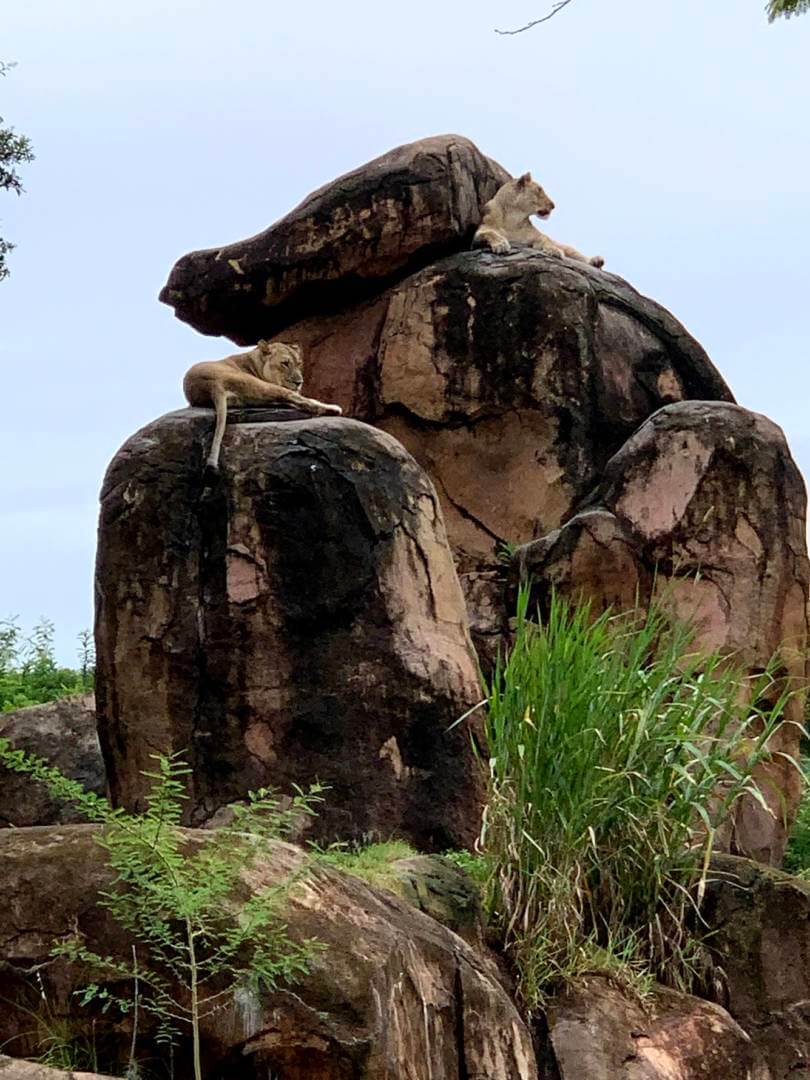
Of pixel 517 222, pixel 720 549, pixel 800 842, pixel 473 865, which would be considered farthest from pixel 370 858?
pixel 517 222

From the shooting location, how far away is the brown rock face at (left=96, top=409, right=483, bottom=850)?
340 inches

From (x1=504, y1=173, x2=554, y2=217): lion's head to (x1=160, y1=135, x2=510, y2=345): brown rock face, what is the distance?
16.5 inches

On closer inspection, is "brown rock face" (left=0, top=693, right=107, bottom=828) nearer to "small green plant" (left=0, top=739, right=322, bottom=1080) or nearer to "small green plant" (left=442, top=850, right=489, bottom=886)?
"small green plant" (left=442, top=850, right=489, bottom=886)

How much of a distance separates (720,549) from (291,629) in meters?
3.92

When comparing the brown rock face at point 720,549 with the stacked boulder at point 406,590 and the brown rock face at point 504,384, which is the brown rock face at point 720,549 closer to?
the stacked boulder at point 406,590

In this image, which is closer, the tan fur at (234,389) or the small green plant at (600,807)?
the small green plant at (600,807)

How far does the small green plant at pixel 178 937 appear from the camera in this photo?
5.21 m

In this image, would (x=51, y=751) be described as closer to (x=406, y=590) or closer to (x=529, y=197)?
(x=406, y=590)

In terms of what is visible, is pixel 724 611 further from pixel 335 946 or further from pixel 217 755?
pixel 335 946

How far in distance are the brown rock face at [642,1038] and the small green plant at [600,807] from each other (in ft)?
A: 0.47

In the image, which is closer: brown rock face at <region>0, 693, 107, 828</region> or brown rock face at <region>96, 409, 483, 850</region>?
brown rock face at <region>96, 409, 483, 850</region>

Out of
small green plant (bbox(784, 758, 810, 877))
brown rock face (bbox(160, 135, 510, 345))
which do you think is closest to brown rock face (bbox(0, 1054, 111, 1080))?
small green plant (bbox(784, 758, 810, 877))

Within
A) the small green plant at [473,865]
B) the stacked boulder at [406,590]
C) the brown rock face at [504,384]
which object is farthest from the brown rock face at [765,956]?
the brown rock face at [504,384]

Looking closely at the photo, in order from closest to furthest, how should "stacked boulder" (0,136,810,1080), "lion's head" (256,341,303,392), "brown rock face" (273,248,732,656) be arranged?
"stacked boulder" (0,136,810,1080), "lion's head" (256,341,303,392), "brown rock face" (273,248,732,656)
